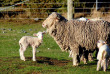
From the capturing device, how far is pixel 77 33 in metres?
9.77

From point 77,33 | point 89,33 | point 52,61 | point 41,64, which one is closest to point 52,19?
point 77,33

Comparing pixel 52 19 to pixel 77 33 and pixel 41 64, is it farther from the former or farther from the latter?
pixel 41 64

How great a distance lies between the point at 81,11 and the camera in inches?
924

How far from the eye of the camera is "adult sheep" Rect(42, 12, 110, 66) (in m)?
9.66

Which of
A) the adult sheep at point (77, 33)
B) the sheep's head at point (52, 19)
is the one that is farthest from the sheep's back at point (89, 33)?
the sheep's head at point (52, 19)

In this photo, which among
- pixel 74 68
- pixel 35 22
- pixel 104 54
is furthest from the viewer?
pixel 35 22

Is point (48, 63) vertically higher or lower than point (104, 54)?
lower

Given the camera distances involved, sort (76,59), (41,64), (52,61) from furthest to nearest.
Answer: (52,61)
(41,64)
(76,59)

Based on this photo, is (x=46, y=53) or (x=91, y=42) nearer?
(x=91, y=42)

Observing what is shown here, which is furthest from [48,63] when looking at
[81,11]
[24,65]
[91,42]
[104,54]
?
[81,11]

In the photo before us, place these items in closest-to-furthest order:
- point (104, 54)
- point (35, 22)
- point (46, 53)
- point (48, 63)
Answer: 1. point (104, 54)
2. point (48, 63)
3. point (46, 53)
4. point (35, 22)

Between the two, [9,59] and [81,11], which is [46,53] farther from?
[81,11]

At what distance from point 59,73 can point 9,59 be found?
255 cm

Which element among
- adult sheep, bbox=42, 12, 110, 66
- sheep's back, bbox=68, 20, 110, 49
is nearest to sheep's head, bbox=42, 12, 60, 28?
adult sheep, bbox=42, 12, 110, 66
